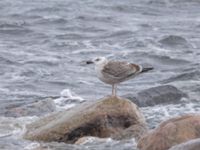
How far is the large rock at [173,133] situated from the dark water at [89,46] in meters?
0.81

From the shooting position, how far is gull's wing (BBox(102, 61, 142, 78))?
1014 centimetres

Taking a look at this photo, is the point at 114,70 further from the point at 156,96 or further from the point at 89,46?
the point at 89,46

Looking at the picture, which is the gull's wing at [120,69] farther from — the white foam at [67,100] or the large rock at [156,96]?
the white foam at [67,100]

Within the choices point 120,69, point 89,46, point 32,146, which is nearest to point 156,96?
point 120,69

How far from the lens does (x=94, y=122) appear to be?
10039 mm

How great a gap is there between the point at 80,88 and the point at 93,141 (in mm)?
5159

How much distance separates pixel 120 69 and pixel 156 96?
3032mm

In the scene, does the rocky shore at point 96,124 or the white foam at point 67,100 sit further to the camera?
the white foam at point 67,100

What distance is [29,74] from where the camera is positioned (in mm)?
16484

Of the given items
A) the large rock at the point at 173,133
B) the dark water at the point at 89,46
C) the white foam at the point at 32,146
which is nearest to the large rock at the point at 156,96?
the dark water at the point at 89,46

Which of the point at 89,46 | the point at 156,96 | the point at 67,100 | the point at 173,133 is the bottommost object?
the point at 89,46

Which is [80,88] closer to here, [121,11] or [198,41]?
[198,41]

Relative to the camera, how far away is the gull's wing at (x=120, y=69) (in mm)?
10141

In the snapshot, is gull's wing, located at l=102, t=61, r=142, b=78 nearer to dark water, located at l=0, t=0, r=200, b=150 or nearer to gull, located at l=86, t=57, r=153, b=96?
gull, located at l=86, t=57, r=153, b=96
